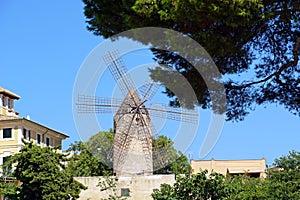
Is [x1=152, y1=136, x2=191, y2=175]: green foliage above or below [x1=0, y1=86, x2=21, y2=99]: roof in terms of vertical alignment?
below

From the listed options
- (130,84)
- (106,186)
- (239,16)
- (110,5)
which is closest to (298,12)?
(239,16)

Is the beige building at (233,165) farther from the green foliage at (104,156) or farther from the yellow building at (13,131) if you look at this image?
the yellow building at (13,131)

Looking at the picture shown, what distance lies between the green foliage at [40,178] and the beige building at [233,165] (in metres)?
28.7

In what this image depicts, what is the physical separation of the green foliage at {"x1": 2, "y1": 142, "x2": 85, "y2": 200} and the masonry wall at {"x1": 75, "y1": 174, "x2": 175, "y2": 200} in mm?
3167

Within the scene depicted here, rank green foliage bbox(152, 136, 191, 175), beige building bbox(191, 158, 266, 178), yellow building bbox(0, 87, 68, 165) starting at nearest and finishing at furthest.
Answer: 1. green foliage bbox(152, 136, 191, 175)
2. yellow building bbox(0, 87, 68, 165)
3. beige building bbox(191, 158, 266, 178)

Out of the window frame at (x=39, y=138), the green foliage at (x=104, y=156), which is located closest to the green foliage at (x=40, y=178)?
the green foliage at (x=104, y=156)

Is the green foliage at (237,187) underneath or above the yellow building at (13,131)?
underneath

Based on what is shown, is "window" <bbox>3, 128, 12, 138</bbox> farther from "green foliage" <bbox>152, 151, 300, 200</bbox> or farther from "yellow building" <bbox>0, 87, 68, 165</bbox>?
"green foliage" <bbox>152, 151, 300, 200</bbox>

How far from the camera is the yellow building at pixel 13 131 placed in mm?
42656

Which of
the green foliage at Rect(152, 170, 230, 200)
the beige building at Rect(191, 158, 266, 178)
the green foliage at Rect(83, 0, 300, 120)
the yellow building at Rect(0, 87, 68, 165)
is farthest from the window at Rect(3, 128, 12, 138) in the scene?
the green foliage at Rect(83, 0, 300, 120)

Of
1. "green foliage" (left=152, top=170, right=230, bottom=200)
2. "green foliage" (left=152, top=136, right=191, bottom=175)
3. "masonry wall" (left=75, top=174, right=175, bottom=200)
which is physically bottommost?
"green foliage" (left=152, top=170, right=230, bottom=200)

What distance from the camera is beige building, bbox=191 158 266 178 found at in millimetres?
55219

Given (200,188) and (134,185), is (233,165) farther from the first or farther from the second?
(200,188)

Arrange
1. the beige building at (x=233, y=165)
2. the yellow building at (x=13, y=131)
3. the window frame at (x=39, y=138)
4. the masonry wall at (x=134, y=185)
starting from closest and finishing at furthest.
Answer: the masonry wall at (x=134, y=185)
the yellow building at (x=13, y=131)
the window frame at (x=39, y=138)
the beige building at (x=233, y=165)
